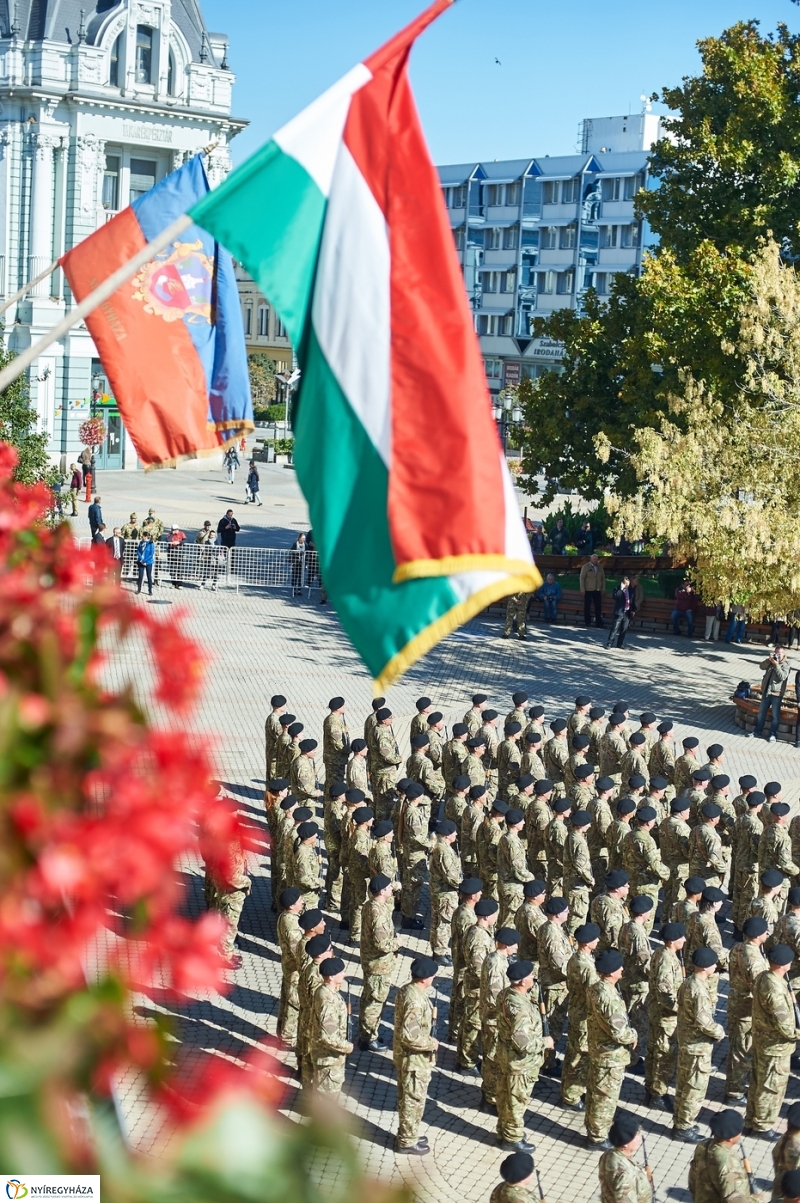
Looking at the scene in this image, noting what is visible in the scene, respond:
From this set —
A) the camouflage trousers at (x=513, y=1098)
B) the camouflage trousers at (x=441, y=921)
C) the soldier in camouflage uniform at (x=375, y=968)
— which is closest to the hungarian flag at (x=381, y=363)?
the camouflage trousers at (x=513, y=1098)

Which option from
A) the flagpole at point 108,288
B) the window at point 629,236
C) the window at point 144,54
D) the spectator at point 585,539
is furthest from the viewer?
the window at point 629,236

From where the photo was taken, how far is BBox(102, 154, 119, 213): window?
4738 centimetres

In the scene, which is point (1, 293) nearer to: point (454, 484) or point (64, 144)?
point (64, 144)

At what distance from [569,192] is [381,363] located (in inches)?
2808

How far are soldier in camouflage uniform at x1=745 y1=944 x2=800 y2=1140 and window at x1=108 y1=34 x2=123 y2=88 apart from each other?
1650 inches

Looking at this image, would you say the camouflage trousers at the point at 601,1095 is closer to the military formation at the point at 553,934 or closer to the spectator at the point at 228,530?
the military formation at the point at 553,934

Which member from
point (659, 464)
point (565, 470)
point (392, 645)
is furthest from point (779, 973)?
point (565, 470)

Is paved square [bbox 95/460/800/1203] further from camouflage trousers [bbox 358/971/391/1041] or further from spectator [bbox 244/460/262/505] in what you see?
spectator [bbox 244/460/262/505]

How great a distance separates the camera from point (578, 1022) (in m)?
11.6

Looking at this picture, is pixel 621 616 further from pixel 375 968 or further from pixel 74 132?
pixel 74 132

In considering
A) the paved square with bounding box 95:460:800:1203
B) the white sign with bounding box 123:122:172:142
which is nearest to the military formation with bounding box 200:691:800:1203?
the paved square with bounding box 95:460:800:1203

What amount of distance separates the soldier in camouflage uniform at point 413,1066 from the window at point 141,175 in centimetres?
4111

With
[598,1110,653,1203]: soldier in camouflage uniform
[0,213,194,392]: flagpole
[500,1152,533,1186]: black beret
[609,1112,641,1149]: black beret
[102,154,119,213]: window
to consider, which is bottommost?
[598,1110,653,1203]: soldier in camouflage uniform

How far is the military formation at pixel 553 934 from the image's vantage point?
1097 cm
